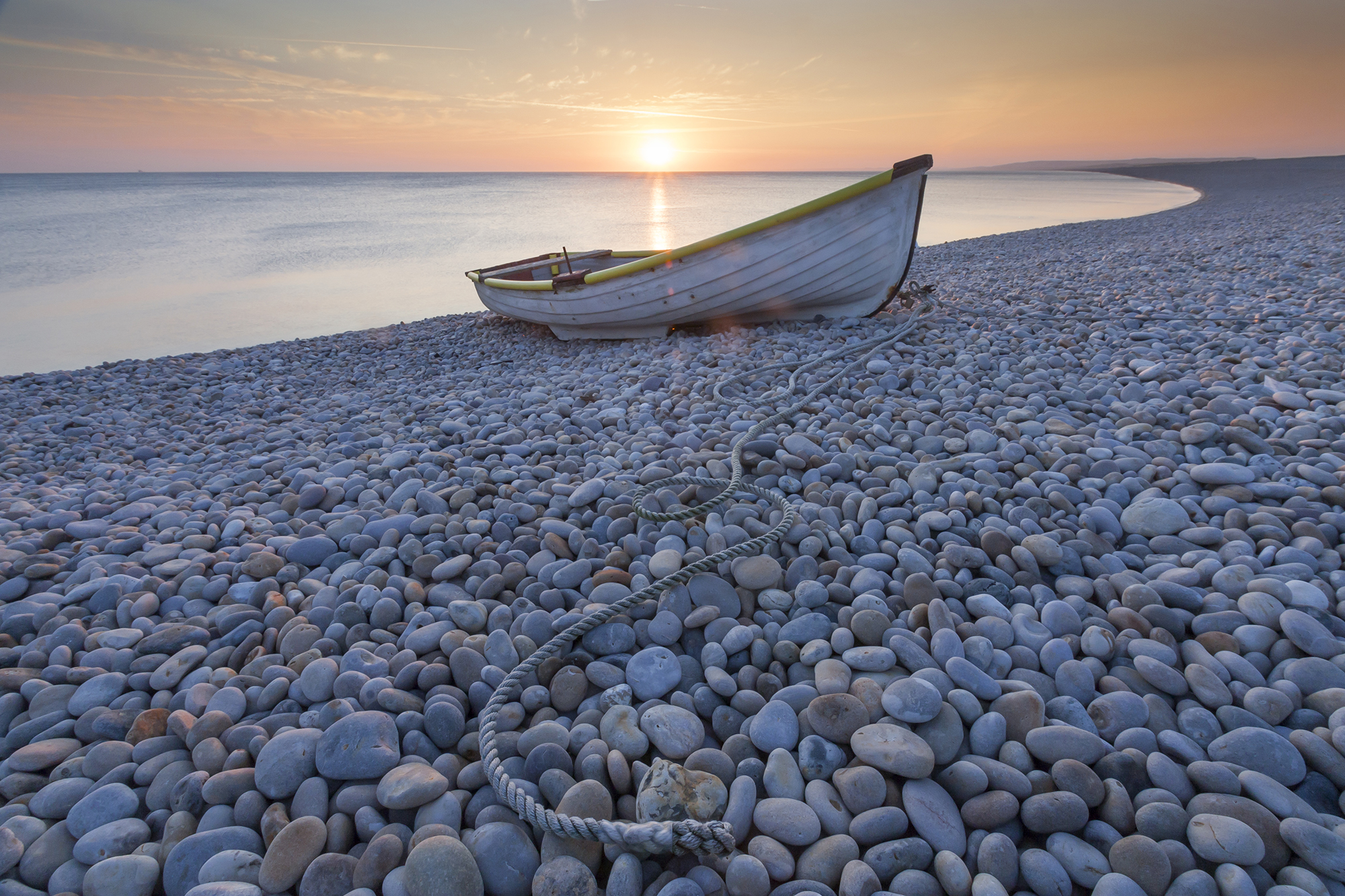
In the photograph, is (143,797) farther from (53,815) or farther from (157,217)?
(157,217)

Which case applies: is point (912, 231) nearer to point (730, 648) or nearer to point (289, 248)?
point (730, 648)

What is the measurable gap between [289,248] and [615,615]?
21537 mm

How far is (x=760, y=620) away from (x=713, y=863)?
2.58ft

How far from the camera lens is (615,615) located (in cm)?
204

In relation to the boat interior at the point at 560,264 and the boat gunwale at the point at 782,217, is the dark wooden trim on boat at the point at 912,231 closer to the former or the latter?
the boat gunwale at the point at 782,217

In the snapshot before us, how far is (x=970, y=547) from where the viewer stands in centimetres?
225

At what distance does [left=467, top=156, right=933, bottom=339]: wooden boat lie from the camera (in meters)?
5.14

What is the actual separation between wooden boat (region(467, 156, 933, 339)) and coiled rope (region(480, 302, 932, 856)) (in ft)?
6.45

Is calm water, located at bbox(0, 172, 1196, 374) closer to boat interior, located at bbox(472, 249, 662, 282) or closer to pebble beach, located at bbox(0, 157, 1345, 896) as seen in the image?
boat interior, located at bbox(472, 249, 662, 282)

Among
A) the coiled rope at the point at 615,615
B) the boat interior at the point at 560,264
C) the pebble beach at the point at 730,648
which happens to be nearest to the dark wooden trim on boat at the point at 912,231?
the pebble beach at the point at 730,648

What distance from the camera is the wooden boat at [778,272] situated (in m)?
5.14

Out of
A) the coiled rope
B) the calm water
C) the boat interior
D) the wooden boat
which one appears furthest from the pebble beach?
the calm water

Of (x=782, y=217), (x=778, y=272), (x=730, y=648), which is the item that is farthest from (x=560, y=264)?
(x=730, y=648)

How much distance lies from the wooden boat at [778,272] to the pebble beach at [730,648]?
1.78 meters
